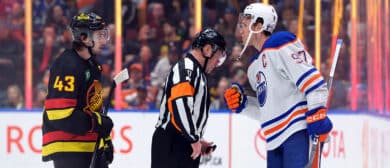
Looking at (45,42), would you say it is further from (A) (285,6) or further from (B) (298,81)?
(B) (298,81)

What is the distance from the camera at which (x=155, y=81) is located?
7.14 m

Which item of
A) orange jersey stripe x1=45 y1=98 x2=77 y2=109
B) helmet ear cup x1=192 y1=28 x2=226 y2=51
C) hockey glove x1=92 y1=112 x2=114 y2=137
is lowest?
hockey glove x1=92 y1=112 x2=114 y2=137

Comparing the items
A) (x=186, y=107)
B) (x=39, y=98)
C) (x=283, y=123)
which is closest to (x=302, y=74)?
(x=283, y=123)

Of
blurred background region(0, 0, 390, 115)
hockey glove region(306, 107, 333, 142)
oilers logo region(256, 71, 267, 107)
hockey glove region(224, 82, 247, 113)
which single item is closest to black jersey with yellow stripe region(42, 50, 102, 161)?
hockey glove region(224, 82, 247, 113)

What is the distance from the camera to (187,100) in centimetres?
423

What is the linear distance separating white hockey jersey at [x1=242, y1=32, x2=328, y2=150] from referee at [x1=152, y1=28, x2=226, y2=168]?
12.5 inches

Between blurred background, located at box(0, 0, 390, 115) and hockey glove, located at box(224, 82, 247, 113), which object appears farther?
blurred background, located at box(0, 0, 390, 115)

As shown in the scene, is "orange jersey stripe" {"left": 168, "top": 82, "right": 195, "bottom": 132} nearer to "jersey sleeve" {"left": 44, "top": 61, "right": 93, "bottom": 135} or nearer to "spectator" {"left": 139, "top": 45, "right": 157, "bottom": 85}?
"jersey sleeve" {"left": 44, "top": 61, "right": 93, "bottom": 135}

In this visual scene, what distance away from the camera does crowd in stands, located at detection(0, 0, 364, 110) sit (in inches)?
278

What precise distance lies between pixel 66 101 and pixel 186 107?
536 millimetres

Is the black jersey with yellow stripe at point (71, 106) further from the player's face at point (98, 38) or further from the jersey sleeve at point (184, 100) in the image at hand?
the jersey sleeve at point (184, 100)

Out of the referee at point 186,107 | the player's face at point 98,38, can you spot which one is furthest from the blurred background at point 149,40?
the player's face at point 98,38

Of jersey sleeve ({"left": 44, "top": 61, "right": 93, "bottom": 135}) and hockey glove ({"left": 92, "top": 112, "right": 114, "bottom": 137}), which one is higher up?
jersey sleeve ({"left": 44, "top": 61, "right": 93, "bottom": 135})

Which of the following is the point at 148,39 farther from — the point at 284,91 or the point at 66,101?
the point at 284,91
